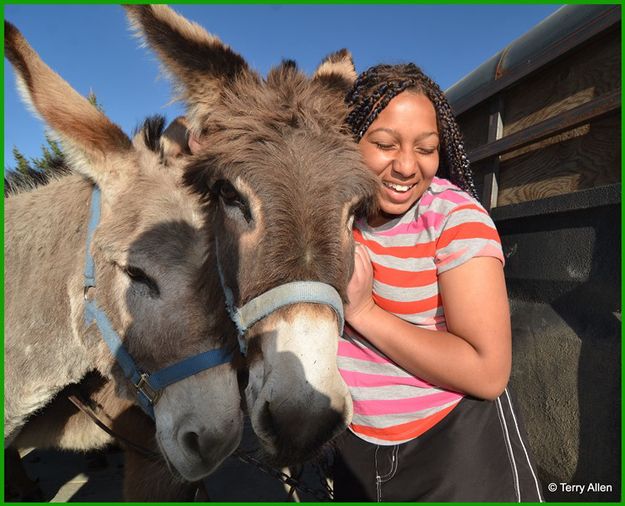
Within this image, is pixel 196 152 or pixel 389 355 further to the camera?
pixel 196 152

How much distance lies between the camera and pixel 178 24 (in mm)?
1833

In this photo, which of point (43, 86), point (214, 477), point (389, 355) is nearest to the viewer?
point (389, 355)

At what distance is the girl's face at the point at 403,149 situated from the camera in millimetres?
1719

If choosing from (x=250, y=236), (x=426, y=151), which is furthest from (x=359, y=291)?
(x=426, y=151)

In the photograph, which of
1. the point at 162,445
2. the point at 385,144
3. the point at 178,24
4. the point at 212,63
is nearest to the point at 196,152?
the point at 212,63

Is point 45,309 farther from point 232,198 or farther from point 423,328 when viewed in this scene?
point 423,328

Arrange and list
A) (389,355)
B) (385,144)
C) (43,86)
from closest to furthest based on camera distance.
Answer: (389,355), (385,144), (43,86)

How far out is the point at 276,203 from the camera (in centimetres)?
146

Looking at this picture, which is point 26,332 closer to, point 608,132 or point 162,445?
point 162,445

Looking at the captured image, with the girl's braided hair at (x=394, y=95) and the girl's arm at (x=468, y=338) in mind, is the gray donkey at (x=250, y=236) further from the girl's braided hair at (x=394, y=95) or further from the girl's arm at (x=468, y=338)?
the girl's arm at (x=468, y=338)

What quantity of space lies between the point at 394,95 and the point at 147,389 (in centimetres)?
188

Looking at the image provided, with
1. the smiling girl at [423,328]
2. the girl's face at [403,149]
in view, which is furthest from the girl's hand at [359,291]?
the girl's face at [403,149]

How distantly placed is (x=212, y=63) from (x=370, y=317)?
1466 mm

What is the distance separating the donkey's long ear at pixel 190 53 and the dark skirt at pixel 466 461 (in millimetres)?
1867
